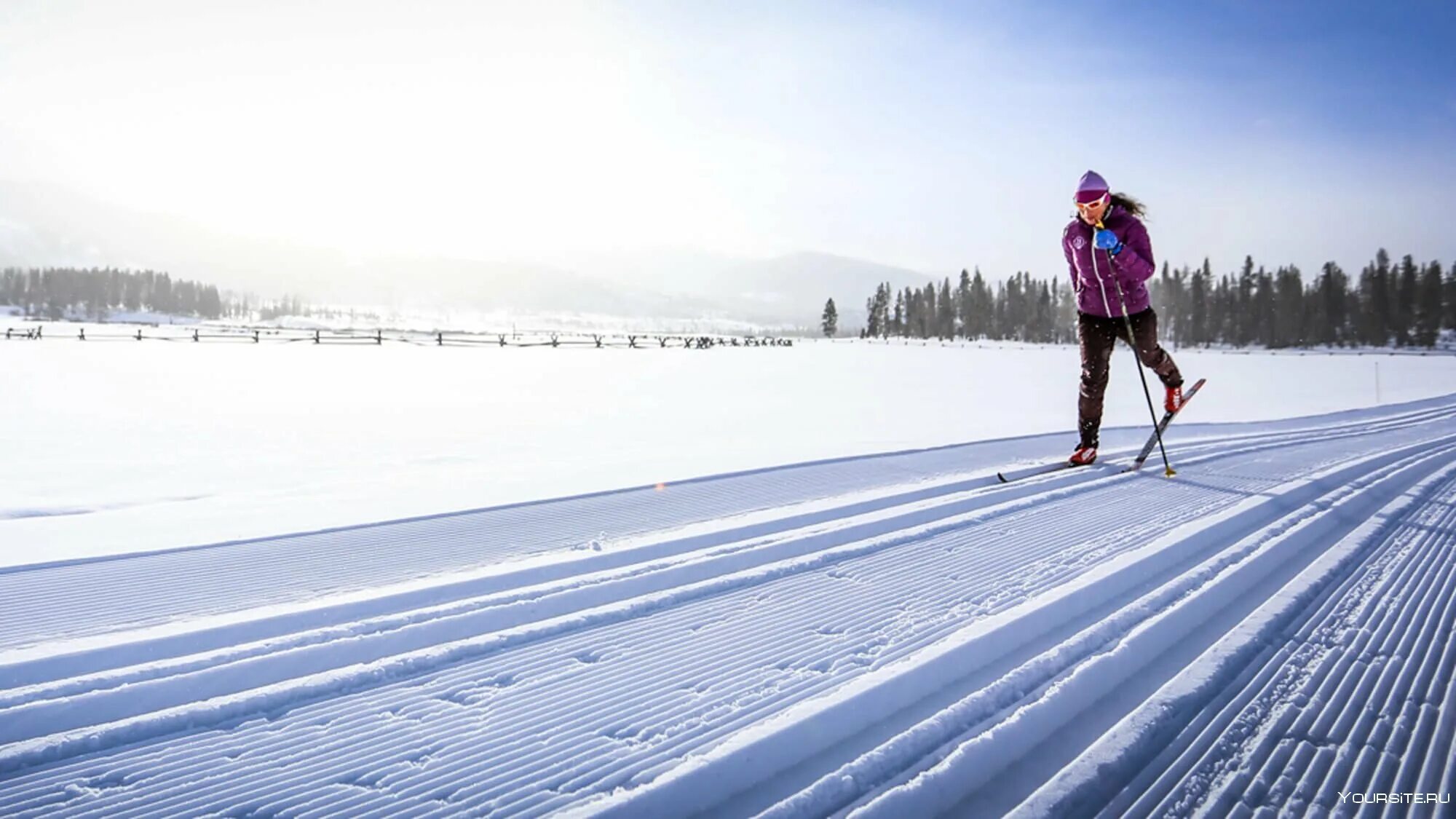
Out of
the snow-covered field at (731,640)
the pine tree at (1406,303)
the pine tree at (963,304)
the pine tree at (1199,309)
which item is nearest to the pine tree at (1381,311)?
the pine tree at (1406,303)

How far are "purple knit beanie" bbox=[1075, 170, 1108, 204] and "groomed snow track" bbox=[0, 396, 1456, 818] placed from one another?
97.8 inches

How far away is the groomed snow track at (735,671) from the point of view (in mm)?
1519

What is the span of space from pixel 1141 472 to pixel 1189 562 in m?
2.32

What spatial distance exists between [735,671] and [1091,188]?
4.41 metres

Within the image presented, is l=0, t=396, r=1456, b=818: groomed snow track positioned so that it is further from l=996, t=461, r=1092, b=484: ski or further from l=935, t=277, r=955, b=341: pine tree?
l=935, t=277, r=955, b=341: pine tree

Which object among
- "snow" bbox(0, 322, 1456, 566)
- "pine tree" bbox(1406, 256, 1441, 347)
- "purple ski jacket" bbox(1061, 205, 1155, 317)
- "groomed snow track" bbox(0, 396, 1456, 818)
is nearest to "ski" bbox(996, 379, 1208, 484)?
"snow" bbox(0, 322, 1456, 566)

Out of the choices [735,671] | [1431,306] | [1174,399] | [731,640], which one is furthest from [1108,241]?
[1431,306]

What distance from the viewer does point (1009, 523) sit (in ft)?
11.6

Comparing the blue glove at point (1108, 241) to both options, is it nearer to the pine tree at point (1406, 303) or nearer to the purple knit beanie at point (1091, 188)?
the purple knit beanie at point (1091, 188)

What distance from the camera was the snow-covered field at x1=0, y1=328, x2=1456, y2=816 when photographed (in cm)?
154

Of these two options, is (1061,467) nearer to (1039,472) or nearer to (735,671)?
Answer: (1039,472)

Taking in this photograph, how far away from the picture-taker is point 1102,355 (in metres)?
5.58

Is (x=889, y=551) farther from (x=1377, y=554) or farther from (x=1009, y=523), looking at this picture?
(x=1377, y=554)

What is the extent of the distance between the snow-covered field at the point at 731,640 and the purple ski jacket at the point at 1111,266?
1.20 m
